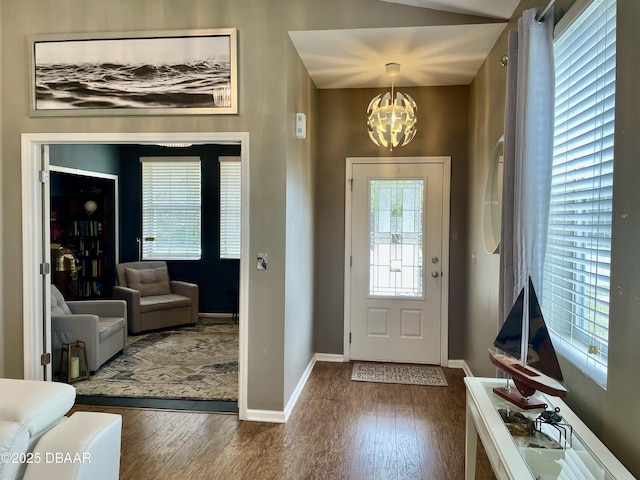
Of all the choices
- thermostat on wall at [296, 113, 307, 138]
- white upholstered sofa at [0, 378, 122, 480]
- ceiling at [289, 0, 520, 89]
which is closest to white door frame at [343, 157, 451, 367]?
ceiling at [289, 0, 520, 89]

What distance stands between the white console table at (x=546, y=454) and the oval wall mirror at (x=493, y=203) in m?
1.37

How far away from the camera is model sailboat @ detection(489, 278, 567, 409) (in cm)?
160

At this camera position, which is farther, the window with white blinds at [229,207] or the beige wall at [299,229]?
the window with white blinds at [229,207]

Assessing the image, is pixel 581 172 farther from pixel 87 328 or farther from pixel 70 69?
pixel 87 328

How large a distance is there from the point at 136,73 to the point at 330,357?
9.96ft

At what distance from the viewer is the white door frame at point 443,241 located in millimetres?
4211

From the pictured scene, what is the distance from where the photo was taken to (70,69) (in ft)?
10.1

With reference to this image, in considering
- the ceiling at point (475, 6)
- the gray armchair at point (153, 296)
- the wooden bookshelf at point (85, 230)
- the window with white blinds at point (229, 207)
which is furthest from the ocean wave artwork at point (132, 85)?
the window with white blinds at point (229, 207)

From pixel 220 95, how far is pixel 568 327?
245cm

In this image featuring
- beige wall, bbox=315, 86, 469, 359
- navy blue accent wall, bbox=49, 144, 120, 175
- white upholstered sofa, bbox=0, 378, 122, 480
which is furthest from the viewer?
navy blue accent wall, bbox=49, 144, 120, 175

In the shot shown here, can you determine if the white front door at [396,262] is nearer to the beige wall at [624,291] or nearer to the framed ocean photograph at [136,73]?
the framed ocean photograph at [136,73]

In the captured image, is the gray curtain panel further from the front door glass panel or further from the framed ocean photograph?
the front door glass panel

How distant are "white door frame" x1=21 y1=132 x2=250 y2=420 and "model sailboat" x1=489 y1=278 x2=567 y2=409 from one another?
179cm

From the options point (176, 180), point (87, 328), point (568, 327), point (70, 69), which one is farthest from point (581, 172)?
point (176, 180)
